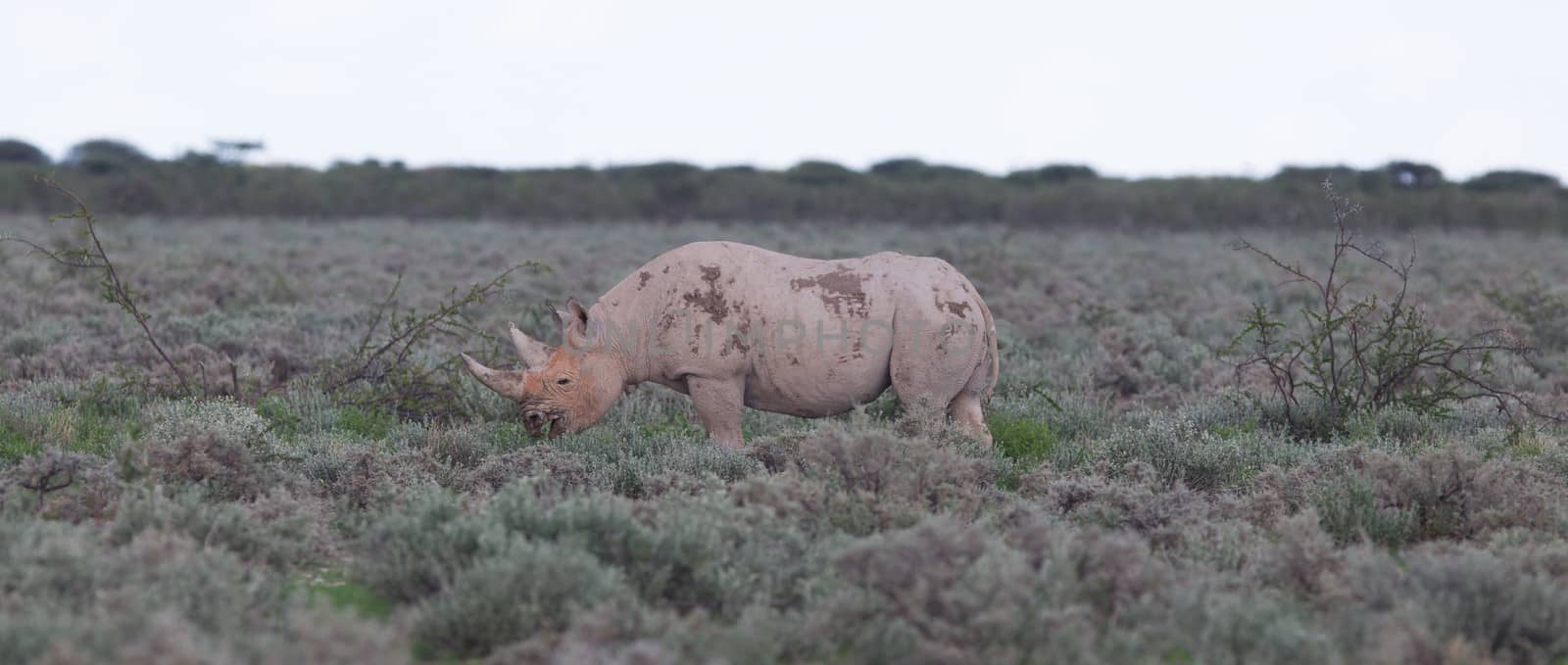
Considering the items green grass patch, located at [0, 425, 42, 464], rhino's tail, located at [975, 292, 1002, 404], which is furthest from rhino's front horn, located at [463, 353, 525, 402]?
rhino's tail, located at [975, 292, 1002, 404]

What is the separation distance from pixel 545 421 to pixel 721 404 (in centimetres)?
119

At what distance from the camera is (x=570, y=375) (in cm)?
710

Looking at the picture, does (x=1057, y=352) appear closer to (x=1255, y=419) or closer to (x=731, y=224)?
(x=1255, y=419)

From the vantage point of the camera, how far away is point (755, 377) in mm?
7055

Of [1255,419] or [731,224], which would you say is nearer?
[1255,419]

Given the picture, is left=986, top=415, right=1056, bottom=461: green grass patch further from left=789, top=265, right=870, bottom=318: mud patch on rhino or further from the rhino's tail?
left=789, top=265, right=870, bottom=318: mud patch on rhino

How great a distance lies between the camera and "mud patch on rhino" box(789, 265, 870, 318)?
6965 mm

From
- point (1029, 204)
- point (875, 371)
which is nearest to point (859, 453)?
point (875, 371)

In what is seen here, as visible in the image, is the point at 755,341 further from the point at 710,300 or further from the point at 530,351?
the point at 530,351

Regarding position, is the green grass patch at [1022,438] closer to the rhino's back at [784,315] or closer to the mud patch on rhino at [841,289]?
the rhino's back at [784,315]

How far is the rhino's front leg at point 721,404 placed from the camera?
7.00 metres

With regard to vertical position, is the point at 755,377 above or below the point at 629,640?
above

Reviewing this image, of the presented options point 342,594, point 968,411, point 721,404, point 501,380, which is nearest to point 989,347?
point 968,411

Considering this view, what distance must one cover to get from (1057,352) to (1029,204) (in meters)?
27.7
